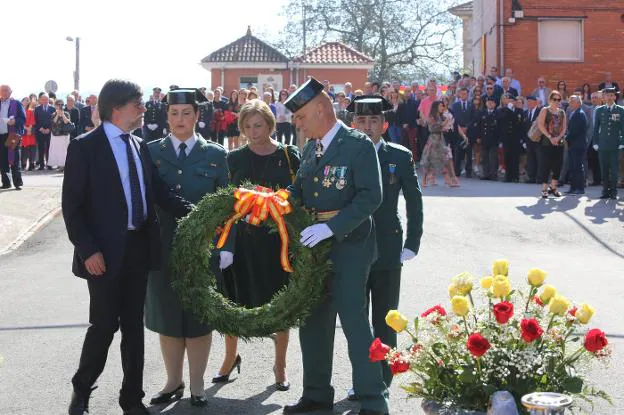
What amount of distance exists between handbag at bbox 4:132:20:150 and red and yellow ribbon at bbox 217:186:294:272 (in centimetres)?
1392

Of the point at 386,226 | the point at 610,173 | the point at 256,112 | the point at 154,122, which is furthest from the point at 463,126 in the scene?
the point at 386,226

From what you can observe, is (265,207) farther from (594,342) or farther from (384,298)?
(594,342)

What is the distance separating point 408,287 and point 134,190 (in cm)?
514

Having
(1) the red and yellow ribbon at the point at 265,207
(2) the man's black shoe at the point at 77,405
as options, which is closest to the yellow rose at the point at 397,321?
(1) the red and yellow ribbon at the point at 265,207

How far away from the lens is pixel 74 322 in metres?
9.01

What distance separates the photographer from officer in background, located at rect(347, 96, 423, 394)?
257 inches

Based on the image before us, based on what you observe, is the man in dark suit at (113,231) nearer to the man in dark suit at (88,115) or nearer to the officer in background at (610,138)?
the officer in background at (610,138)

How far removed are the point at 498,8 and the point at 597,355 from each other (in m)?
29.6

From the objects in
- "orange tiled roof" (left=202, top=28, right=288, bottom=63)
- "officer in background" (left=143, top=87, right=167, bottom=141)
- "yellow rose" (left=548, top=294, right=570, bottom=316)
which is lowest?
"yellow rose" (left=548, top=294, right=570, bottom=316)

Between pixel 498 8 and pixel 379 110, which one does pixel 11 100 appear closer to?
pixel 379 110

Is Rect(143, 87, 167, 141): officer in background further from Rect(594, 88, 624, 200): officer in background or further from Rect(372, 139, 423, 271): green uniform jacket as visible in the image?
Rect(372, 139, 423, 271): green uniform jacket

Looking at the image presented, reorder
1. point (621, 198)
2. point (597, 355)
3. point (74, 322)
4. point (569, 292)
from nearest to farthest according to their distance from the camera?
point (597, 355), point (74, 322), point (569, 292), point (621, 198)

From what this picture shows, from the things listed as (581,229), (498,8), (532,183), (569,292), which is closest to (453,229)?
(581,229)

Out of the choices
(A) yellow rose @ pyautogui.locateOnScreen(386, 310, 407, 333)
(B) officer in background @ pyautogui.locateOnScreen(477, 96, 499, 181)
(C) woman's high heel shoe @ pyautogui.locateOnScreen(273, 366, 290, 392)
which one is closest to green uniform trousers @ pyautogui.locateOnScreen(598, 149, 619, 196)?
(B) officer in background @ pyautogui.locateOnScreen(477, 96, 499, 181)
